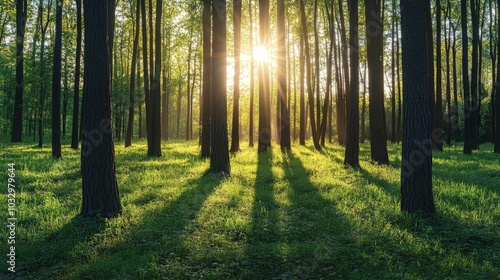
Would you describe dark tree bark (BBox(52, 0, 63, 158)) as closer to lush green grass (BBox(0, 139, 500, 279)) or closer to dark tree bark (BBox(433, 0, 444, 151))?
lush green grass (BBox(0, 139, 500, 279))

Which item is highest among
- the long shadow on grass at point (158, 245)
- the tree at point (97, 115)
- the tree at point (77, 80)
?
the tree at point (77, 80)

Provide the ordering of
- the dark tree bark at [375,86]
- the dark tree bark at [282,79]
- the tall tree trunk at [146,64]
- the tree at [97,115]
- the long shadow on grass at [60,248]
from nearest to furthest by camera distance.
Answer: the long shadow on grass at [60,248] < the tree at [97,115] < the dark tree bark at [375,86] < the tall tree trunk at [146,64] < the dark tree bark at [282,79]

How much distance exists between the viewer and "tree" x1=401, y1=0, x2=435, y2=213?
6602mm

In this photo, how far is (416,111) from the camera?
664cm

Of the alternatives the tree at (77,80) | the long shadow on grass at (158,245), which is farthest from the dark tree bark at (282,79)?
the long shadow on grass at (158,245)

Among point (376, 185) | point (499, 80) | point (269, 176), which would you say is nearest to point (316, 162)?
point (269, 176)

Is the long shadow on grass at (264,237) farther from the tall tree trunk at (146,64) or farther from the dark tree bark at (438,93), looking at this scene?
the dark tree bark at (438,93)

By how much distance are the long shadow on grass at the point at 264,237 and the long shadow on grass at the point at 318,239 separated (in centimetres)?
23

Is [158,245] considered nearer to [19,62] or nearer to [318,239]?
[318,239]

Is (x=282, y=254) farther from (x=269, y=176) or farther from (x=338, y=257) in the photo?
(x=269, y=176)

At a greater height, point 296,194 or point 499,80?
point 499,80

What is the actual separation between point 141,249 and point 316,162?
10858mm

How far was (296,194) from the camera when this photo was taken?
29.9ft

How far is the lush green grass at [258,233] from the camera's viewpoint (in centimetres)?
450
